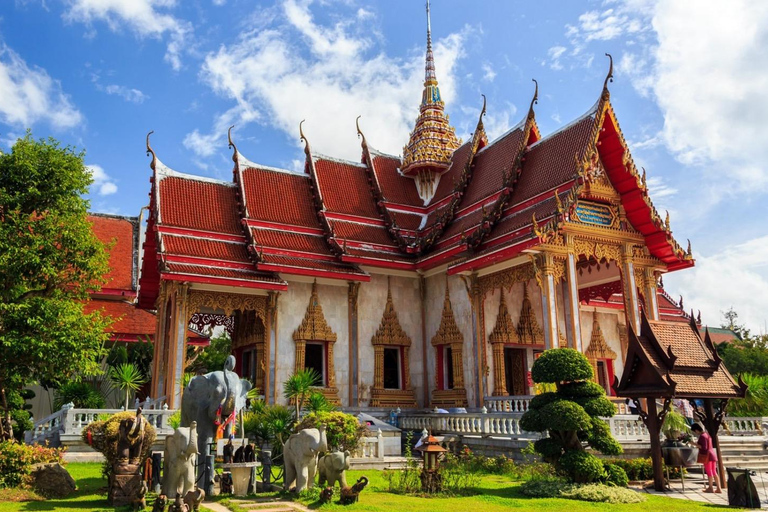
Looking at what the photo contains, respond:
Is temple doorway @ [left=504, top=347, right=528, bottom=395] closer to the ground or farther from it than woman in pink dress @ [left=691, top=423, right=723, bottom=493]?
farther from it

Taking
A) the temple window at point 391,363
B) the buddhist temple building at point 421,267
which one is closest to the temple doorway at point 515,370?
the buddhist temple building at point 421,267

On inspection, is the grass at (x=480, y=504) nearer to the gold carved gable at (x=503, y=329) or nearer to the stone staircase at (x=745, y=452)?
the stone staircase at (x=745, y=452)

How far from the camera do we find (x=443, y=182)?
2123 centimetres

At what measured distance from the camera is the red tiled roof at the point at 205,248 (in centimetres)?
1628

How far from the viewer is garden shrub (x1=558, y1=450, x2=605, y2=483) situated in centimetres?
928

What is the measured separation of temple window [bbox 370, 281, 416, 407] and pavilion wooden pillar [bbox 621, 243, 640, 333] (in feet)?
18.7

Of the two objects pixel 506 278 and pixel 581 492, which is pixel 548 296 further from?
pixel 581 492

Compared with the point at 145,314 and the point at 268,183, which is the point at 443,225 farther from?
the point at 145,314

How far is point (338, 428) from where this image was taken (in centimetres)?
1097

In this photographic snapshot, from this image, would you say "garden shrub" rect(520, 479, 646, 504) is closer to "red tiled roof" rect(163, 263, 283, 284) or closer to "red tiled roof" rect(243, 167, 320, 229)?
"red tiled roof" rect(163, 263, 283, 284)

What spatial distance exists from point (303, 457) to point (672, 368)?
521cm

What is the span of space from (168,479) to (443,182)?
15254 millimetres

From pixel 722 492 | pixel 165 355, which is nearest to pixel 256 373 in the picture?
pixel 165 355

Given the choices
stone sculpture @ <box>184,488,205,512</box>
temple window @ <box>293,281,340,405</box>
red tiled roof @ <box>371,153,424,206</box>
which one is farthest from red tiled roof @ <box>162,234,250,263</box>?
stone sculpture @ <box>184,488,205,512</box>
